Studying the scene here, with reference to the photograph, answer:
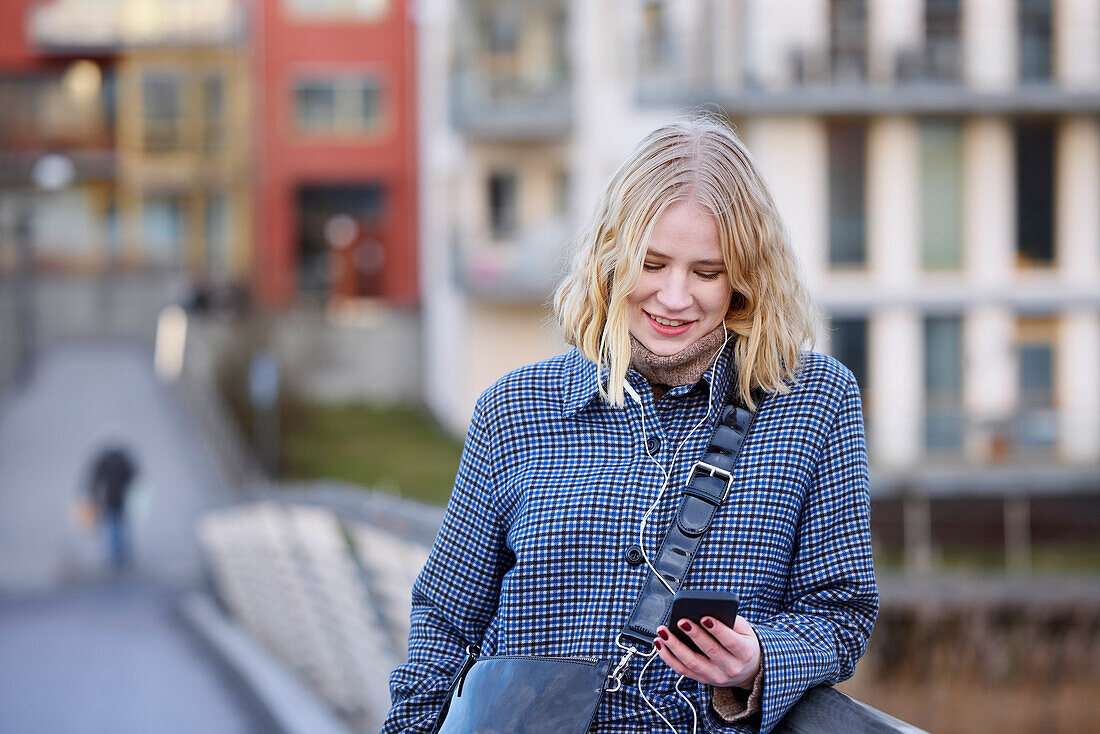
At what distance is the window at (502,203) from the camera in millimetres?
33875

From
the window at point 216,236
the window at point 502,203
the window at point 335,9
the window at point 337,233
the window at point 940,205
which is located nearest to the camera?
the window at point 940,205

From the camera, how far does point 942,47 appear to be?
86.6 ft

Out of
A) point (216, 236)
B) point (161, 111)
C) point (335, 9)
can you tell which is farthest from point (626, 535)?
point (161, 111)

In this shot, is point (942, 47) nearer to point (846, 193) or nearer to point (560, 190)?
point (846, 193)

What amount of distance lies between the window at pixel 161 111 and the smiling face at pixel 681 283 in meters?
42.5

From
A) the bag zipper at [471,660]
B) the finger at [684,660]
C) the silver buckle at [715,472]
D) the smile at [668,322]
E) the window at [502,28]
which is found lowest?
the bag zipper at [471,660]

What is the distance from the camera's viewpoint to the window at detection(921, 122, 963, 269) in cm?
2675

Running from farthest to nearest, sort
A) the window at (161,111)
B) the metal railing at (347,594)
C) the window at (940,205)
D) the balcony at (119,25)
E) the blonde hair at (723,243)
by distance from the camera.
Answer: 1. the window at (161,111)
2. the balcony at (119,25)
3. the window at (940,205)
4. the metal railing at (347,594)
5. the blonde hair at (723,243)

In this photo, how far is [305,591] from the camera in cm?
880

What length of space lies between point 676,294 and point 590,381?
0.81ft

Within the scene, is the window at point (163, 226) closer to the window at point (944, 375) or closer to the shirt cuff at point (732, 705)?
the window at point (944, 375)

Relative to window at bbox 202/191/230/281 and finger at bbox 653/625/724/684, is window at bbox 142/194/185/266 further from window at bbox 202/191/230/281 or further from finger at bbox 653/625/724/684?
finger at bbox 653/625/724/684

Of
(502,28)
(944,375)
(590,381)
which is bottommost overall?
(944,375)

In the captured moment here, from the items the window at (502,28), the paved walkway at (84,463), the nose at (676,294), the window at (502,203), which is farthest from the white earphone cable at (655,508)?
the window at (502,28)
